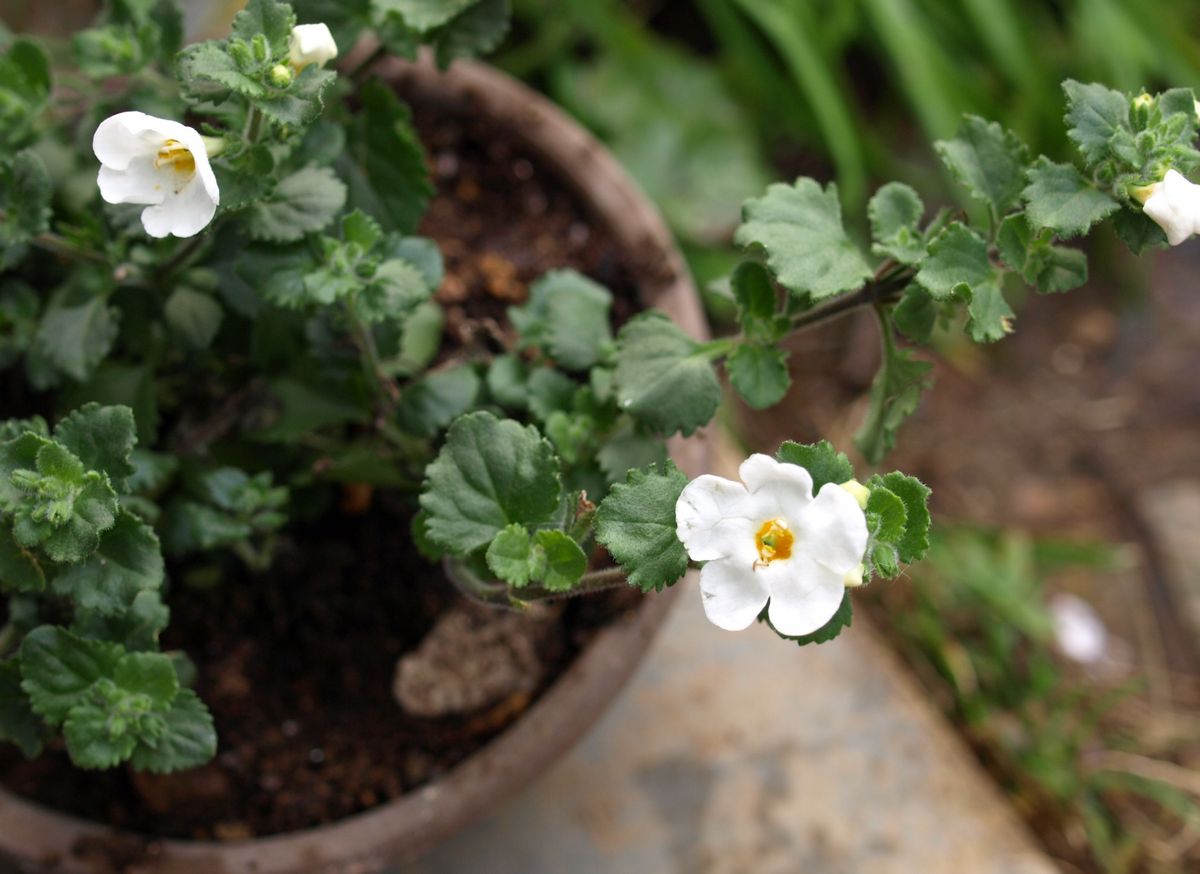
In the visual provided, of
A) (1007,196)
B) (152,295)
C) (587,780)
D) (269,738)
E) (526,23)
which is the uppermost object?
(1007,196)

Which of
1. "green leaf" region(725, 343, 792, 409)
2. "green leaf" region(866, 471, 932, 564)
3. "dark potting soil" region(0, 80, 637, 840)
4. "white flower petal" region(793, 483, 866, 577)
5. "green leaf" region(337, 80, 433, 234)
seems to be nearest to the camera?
"white flower petal" region(793, 483, 866, 577)

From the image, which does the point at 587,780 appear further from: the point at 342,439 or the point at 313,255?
the point at 313,255

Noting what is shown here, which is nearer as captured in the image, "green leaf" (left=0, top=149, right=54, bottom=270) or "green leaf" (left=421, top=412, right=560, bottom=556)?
"green leaf" (left=421, top=412, right=560, bottom=556)

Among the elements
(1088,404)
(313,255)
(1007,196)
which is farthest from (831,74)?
(313,255)

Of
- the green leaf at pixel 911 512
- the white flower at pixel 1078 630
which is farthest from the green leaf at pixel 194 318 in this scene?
the white flower at pixel 1078 630

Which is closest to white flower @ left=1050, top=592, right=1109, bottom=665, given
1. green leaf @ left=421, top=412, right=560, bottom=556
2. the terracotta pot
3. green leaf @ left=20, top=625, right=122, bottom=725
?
the terracotta pot

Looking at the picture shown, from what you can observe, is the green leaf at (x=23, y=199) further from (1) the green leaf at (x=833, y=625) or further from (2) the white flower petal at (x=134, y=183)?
(1) the green leaf at (x=833, y=625)

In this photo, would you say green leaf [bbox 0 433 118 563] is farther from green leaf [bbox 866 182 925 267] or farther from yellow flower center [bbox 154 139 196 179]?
green leaf [bbox 866 182 925 267]

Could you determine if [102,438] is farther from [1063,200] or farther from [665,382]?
[1063,200]
